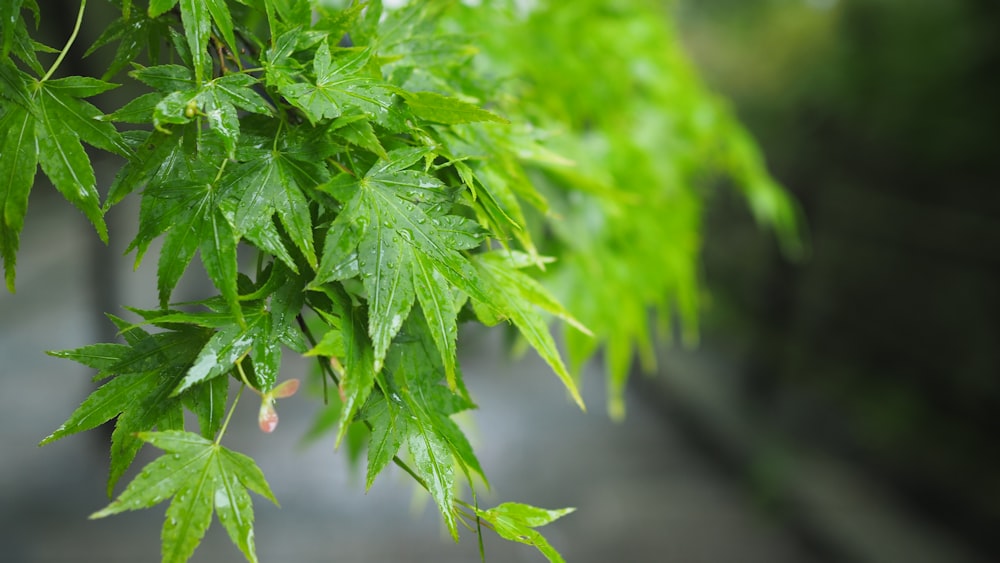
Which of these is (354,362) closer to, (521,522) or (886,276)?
(521,522)

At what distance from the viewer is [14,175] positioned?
0.40 metres

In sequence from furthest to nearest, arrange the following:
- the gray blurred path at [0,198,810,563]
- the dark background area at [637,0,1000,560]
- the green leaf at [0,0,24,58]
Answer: the dark background area at [637,0,1000,560]
the gray blurred path at [0,198,810,563]
the green leaf at [0,0,24,58]

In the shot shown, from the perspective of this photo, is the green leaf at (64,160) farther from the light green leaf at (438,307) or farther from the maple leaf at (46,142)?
the light green leaf at (438,307)

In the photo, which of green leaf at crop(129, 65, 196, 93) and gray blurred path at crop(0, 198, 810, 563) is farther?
gray blurred path at crop(0, 198, 810, 563)

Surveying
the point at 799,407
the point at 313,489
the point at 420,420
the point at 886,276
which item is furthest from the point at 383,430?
the point at 799,407

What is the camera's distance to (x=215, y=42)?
1.48 ft

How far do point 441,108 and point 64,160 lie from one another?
0.65 ft

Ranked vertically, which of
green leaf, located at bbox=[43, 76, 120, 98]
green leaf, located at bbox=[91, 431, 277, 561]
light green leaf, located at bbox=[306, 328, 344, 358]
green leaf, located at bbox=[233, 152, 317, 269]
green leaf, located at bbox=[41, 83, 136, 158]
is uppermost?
green leaf, located at bbox=[43, 76, 120, 98]

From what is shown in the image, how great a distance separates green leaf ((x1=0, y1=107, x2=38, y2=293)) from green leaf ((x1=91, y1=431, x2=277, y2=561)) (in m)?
0.12

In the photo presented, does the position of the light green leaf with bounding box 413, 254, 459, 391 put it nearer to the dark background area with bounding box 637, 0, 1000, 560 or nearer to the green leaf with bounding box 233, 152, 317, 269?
the green leaf with bounding box 233, 152, 317, 269

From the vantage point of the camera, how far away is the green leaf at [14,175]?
1.30ft

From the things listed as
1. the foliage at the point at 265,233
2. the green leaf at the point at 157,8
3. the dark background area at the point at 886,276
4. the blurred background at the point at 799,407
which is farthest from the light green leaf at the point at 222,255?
the dark background area at the point at 886,276

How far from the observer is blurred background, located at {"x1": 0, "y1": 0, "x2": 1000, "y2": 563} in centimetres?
268

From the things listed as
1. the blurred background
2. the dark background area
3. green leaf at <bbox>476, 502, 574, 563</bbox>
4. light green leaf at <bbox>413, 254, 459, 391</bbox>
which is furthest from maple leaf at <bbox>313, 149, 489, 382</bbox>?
the dark background area
